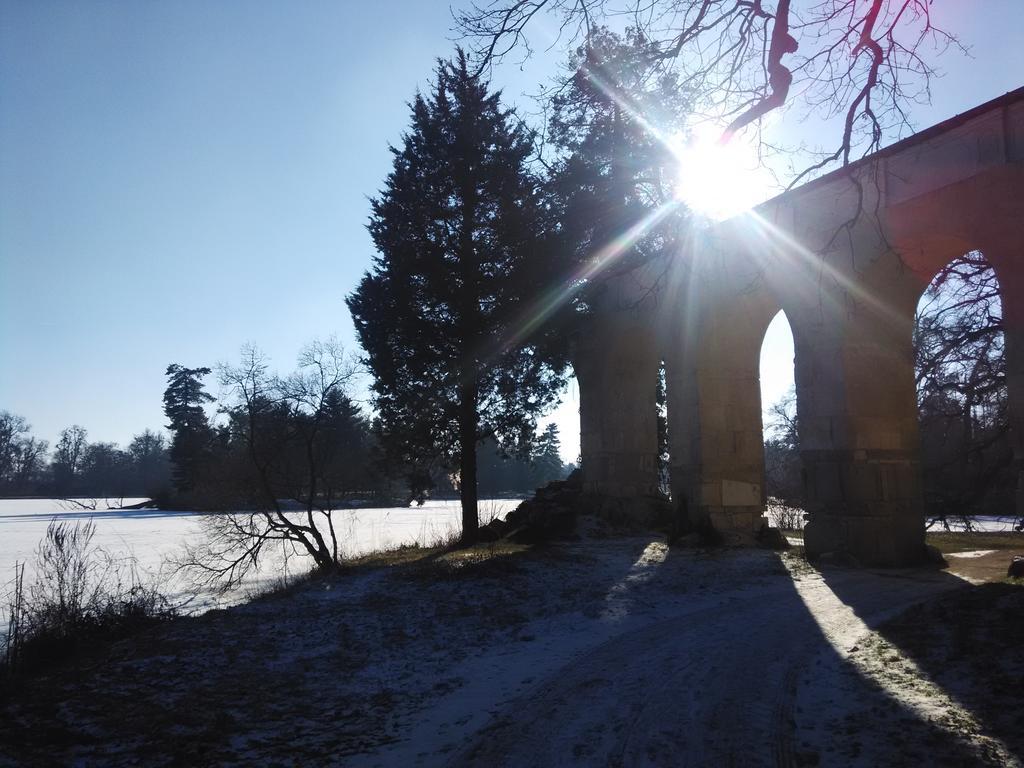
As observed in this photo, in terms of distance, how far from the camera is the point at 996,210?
864cm

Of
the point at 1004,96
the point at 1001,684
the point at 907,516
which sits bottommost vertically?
the point at 1001,684

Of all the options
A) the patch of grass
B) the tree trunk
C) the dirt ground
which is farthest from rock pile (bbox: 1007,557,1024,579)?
the tree trunk

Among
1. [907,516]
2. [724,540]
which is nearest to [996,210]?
A: [907,516]

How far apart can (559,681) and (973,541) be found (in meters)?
13.6

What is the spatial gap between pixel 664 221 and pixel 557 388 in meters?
4.51

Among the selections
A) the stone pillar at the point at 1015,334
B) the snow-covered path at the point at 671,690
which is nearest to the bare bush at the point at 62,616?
the snow-covered path at the point at 671,690

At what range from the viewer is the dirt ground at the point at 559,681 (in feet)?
13.8

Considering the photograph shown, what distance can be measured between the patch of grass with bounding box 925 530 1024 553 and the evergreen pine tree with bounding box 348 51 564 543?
880cm

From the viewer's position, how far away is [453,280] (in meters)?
15.1

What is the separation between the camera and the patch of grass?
13861 millimetres

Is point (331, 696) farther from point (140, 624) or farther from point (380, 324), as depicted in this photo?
point (380, 324)

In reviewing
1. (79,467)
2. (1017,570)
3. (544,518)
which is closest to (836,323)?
(1017,570)

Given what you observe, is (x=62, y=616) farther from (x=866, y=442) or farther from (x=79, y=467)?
(x=79, y=467)

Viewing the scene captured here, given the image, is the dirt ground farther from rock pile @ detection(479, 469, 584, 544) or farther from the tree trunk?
the tree trunk
